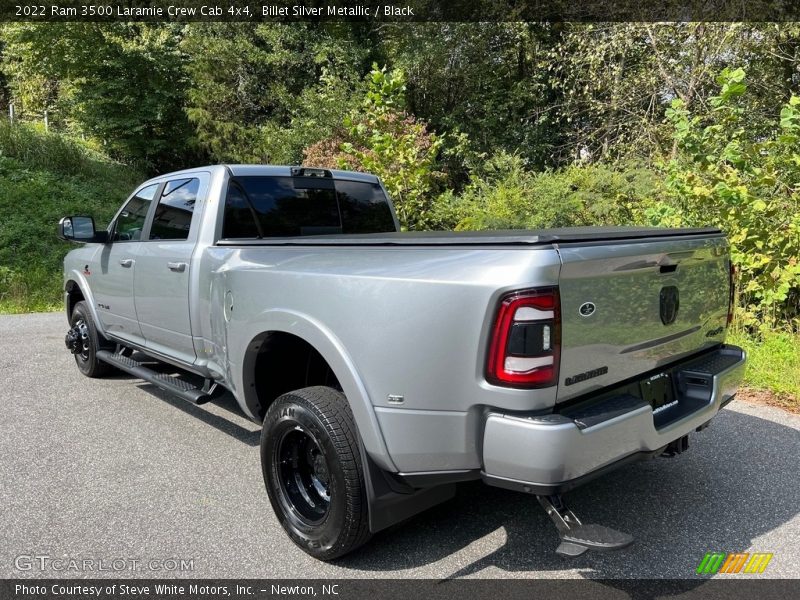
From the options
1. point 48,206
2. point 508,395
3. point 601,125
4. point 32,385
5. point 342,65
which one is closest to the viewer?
point 508,395

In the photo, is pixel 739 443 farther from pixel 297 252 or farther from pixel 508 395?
pixel 297 252

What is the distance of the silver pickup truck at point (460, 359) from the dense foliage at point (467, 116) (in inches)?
151

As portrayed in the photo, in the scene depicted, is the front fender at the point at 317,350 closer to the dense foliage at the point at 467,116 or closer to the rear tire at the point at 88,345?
the rear tire at the point at 88,345

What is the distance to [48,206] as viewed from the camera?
50.4 ft

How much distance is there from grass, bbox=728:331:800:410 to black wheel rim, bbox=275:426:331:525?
13.1 feet

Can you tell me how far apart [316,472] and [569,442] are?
136cm

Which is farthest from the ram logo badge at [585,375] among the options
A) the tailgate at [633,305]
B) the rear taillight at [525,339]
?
the rear taillight at [525,339]

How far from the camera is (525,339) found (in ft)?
7.15

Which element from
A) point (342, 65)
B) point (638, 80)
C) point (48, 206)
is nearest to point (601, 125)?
point (638, 80)

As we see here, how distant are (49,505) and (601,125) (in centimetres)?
1396

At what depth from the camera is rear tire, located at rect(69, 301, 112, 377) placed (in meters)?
5.62

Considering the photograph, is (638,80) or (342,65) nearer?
(638,80)

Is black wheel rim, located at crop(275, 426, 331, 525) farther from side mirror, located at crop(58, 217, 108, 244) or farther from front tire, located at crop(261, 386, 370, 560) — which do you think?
side mirror, located at crop(58, 217, 108, 244)

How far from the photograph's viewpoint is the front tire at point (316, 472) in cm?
262
